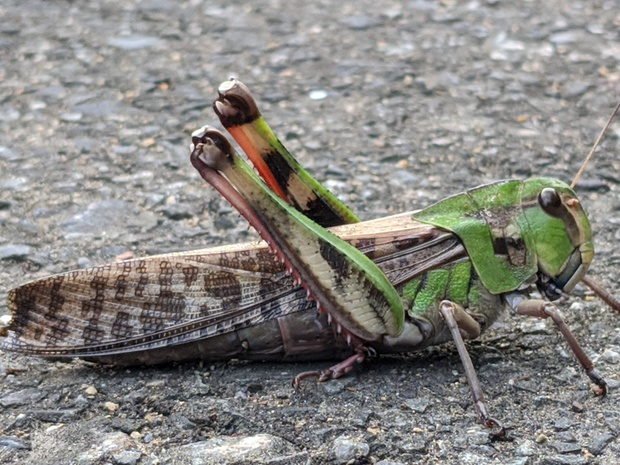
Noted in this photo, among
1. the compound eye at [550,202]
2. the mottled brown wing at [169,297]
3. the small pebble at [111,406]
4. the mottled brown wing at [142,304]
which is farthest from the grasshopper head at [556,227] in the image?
the small pebble at [111,406]

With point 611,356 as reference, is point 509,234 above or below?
above

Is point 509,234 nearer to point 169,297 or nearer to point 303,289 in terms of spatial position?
point 303,289

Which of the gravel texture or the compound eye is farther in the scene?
the compound eye

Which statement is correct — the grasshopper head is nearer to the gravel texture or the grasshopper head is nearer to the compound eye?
the compound eye

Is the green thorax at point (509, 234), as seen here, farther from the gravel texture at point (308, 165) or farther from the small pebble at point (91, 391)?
the small pebble at point (91, 391)

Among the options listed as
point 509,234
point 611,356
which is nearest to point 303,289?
point 509,234

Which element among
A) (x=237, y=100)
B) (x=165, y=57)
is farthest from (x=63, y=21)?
(x=237, y=100)

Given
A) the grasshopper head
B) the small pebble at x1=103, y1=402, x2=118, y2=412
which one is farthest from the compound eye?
the small pebble at x1=103, y1=402, x2=118, y2=412

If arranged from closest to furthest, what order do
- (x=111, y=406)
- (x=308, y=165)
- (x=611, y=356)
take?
(x=111, y=406) < (x=611, y=356) < (x=308, y=165)
